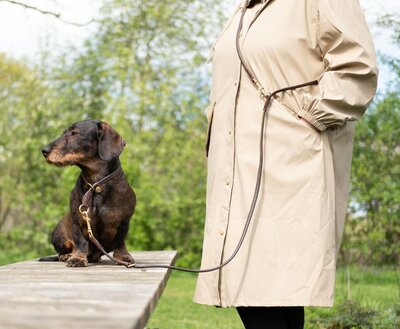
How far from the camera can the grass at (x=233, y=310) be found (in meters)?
6.45

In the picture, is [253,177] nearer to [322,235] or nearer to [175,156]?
[322,235]

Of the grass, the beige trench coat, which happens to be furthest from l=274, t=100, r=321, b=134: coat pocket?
the grass

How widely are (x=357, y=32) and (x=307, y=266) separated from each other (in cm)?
98

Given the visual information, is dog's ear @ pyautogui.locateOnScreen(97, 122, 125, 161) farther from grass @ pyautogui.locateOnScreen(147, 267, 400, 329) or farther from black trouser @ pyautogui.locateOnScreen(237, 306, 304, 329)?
grass @ pyautogui.locateOnScreen(147, 267, 400, 329)

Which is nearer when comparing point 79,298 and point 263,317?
point 79,298

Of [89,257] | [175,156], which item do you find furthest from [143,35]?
[89,257]

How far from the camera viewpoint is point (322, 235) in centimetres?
334

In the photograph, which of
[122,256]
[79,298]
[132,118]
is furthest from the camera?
[132,118]

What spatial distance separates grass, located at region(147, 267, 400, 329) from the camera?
645 centimetres

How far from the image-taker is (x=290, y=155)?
337 cm

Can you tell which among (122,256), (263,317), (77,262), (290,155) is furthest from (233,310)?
(290,155)

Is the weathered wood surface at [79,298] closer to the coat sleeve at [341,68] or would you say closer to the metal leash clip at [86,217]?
the metal leash clip at [86,217]

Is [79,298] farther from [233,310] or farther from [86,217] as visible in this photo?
[233,310]

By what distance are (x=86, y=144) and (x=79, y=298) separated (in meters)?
1.73
